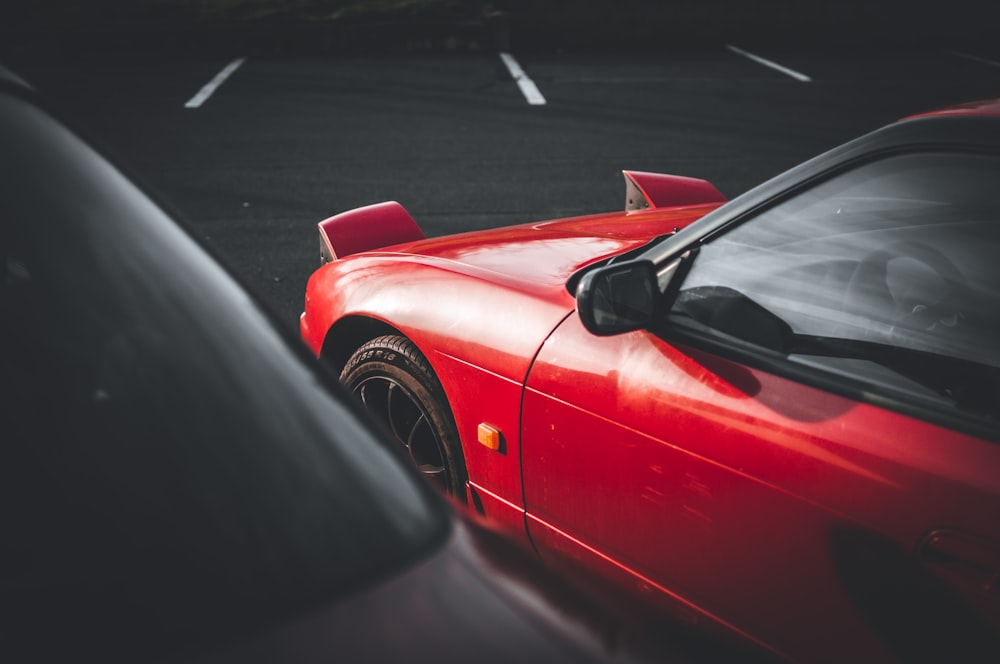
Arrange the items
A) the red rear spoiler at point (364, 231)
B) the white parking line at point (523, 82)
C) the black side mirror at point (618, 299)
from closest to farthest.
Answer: the black side mirror at point (618, 299)
the red rear spoiler at point (364, 231)
the white parking line at point (523, 82)

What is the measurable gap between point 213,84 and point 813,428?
36.9 feet

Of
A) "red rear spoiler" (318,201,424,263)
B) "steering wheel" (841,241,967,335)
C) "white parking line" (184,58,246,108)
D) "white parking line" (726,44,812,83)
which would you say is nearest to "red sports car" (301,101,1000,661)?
"steering wheel" (841,241,967,335)

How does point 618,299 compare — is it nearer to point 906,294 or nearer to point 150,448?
point 906,294

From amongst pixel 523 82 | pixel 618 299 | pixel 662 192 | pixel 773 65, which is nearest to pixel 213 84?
pixel 523 82

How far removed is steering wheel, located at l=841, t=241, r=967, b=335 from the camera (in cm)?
190

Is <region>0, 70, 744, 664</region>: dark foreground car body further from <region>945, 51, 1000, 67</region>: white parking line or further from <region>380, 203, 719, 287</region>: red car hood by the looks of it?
<region>945, 51, 1000, 67</region>: white parking line

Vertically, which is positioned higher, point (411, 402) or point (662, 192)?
point (662, 192)

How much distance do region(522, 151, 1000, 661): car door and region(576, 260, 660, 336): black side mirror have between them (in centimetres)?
7

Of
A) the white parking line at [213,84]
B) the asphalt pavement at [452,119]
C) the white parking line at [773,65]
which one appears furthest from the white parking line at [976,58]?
the white parking line at [213,84]

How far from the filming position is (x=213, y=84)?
1170cm

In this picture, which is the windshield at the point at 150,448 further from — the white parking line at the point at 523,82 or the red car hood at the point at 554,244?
the white parking line at the point at 523,82

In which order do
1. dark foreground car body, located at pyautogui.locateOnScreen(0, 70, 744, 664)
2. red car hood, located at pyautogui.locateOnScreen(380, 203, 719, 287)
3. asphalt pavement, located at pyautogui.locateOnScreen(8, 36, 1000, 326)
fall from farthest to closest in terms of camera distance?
asphalt pavement, located at pyautogui.locateOnScreen(8, 36, 1000, 326), red car hood, located at pyautogui.locateOnScreen(380, 203, 719, 287), dark foreground car body, located at pyautogui.locateOnScreen(0, 70, 744, 664)

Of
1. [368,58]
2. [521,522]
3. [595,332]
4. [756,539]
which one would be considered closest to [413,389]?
[521,522]

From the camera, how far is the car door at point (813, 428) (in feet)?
5.27
